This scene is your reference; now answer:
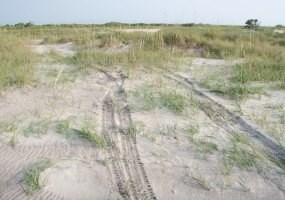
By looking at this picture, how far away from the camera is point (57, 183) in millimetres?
3545

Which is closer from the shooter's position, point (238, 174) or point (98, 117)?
point (238, 174)

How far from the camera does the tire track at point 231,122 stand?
4109 mm

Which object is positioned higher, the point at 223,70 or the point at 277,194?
the point at 223,70

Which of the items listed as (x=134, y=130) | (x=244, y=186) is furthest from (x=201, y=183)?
(x=134, y=130)

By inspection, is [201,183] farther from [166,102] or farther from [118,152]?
[166,102]

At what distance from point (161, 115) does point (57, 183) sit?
190cm

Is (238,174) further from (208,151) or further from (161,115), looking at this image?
(161,115)

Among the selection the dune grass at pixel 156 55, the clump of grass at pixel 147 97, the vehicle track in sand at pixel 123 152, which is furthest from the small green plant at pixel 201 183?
the dune grass at pixel 156 55

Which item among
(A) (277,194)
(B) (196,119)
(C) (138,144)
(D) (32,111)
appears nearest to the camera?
(A) (277,194)

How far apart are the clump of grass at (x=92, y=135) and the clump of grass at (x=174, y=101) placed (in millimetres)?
1149

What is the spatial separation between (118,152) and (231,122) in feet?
4.99

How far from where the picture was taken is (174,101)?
5.43 metres

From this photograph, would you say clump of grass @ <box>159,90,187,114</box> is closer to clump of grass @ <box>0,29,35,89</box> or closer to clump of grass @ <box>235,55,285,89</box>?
clump of grass @ <box>235,55,285,89</box>

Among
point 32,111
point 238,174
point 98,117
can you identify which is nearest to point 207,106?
point 98,117
